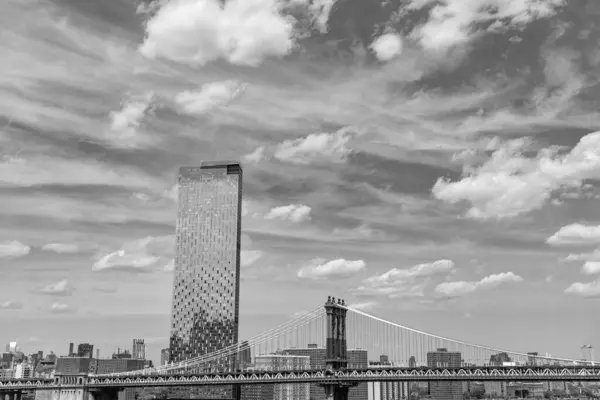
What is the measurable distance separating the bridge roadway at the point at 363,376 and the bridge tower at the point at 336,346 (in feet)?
6.15

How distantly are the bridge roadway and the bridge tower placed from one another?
73.8 inches

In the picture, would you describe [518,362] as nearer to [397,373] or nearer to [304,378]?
[397,373]

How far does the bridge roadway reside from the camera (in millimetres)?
123863

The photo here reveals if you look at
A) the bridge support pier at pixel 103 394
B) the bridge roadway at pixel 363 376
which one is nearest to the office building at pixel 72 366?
the bridge roadway at pixel 363 376

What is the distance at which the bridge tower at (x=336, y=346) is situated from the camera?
438 feet

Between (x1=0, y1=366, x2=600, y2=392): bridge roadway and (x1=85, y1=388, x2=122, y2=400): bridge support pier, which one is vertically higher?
(x1=0, y1=366, x2=600, y2=392): bridge roadway

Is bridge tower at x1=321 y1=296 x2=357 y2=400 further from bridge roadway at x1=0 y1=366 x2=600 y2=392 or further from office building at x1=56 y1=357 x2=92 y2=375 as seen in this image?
office building at x1=56 y1=357 x2=92 y2=375

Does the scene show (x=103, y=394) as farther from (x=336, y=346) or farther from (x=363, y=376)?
(x=363, y=376)

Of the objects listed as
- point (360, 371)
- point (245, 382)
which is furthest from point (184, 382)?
point (360, 371)

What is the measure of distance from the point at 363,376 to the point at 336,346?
11.6 meters

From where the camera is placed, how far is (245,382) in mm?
141000

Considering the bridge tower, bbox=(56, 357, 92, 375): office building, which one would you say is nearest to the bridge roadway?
the bridge tower

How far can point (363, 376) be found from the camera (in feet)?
424

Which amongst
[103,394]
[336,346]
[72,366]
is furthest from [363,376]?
[72,366]
